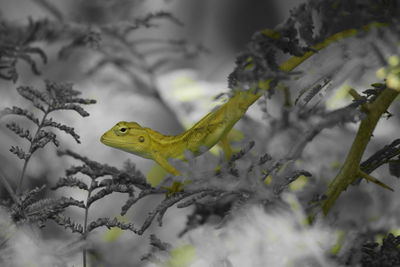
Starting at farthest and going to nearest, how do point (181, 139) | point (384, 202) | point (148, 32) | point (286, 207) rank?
point (148, 32), point (181, 139), point (384, 202), point (286, 207)

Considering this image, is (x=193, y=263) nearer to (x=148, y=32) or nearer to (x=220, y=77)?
(x=220, y=77)

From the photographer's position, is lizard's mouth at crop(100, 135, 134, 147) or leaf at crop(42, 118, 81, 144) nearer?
leaf at crop(42, 118, 81, 144)

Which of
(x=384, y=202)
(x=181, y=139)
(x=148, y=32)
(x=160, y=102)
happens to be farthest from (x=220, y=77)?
(x=384, y=202)

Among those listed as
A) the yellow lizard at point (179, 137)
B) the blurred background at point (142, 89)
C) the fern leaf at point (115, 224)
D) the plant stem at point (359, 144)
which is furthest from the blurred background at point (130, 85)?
the plant stem at point (359, 144)

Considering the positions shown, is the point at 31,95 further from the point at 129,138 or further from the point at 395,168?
the point at 395,168

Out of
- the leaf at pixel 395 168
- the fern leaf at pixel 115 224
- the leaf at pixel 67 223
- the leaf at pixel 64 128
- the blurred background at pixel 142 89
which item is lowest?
the leaf at pixel 395 168

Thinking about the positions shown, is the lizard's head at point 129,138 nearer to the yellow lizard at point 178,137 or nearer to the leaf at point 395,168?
the yellow lizard at point 178,137

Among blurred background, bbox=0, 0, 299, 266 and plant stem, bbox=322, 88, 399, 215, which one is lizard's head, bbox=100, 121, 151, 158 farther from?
plant stem, bbox=322, 88, 399, 215

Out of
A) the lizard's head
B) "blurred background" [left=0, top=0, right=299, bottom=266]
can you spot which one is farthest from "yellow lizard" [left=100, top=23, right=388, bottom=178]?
"blurred background" [left=0, top=0, right=299, bottom=266]
